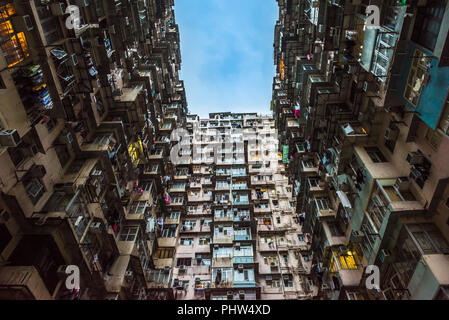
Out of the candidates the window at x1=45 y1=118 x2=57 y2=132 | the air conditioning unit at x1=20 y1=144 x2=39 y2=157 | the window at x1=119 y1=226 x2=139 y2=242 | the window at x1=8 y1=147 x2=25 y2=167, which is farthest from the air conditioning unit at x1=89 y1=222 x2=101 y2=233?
the window at x1=45 y1=118 x2=57 y2=132

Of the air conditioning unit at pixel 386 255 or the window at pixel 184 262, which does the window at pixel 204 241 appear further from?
the air conditioning unit at pixel 386 255

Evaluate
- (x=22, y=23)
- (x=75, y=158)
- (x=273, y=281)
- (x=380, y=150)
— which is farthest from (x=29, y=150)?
(x=273, y=281)

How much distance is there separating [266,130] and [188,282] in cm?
3609

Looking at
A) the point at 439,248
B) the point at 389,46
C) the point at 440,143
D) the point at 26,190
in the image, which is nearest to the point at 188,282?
the point at 26,190

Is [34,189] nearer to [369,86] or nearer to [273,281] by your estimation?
[369,86]

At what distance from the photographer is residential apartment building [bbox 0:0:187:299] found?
13.6 meters

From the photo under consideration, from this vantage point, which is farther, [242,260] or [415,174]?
[242,260]

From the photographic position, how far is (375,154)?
63.8 feet

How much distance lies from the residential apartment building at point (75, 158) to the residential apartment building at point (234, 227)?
4.21 m

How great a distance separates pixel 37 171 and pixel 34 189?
1.17 metres

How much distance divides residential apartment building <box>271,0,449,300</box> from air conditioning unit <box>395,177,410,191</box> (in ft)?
0.23

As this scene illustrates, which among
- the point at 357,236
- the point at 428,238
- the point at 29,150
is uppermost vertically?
the point at 29,150

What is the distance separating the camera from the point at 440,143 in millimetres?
13422

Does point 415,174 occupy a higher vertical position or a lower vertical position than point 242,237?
higher
